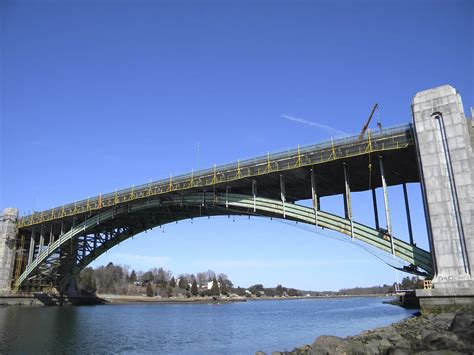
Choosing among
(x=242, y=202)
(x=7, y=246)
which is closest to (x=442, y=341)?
(x=242, y=202)

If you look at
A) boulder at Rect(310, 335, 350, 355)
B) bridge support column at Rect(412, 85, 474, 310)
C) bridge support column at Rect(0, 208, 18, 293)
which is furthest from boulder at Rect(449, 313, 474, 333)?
bridge support column at Rect(0, 208, 18, 293)

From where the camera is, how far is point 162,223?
66.9 m

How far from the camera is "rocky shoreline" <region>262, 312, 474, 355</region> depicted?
17109 millimetres

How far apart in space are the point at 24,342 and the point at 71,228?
4030 centimetres

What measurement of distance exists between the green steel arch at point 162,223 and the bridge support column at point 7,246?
6.39 feet

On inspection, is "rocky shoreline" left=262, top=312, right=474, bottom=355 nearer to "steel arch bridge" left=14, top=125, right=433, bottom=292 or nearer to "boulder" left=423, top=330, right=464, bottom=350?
"boulder" left=423, top=330, right=464, bottom=350

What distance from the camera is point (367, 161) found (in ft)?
121

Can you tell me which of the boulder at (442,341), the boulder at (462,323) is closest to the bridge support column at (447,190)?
the boulder at (462,323)

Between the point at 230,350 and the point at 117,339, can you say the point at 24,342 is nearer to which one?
the point at 117,339

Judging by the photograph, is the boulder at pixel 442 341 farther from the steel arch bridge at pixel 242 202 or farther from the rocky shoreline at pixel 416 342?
the steel arch bridge at pixel 242 202

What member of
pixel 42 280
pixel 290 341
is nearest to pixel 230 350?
pixel 290 341

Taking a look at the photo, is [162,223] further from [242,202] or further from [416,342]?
[416,342]

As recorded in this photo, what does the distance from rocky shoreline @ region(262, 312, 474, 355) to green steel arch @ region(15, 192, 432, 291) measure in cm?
1016

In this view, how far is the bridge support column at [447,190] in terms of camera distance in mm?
27062
